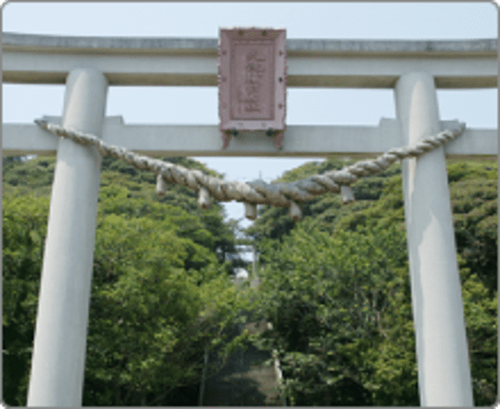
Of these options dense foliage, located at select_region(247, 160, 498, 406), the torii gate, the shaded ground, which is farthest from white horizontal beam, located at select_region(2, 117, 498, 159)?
the shaded ground

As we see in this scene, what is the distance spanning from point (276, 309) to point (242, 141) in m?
6.61

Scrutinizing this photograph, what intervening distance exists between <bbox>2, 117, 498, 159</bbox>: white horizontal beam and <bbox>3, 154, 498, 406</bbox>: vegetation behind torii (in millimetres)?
3441

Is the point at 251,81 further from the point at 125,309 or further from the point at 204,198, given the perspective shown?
the point at 125,309

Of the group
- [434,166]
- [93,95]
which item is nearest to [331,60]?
[434,166]

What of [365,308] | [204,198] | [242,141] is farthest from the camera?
[365,308]

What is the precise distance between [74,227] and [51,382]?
1.45m

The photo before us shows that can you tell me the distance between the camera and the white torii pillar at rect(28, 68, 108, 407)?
4.30 m

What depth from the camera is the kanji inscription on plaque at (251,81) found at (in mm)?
4848

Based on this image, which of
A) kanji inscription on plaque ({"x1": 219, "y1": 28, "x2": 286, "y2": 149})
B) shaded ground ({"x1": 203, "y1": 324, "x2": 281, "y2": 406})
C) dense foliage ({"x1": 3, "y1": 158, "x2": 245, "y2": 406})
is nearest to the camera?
kanji inscription on plaque ({"x1": 219, "y1": 28, "x2": 286, "y2": 149})

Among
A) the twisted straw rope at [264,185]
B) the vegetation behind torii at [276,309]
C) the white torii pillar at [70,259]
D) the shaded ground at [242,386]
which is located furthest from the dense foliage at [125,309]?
the twisted straw rope at [264,185]

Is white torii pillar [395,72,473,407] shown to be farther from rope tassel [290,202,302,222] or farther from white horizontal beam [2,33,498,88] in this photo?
rope tassel [290,202,302,222]

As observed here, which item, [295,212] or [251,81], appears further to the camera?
[251,81]

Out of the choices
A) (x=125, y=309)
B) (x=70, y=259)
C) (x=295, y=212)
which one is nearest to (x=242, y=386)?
(x=125, y=309)

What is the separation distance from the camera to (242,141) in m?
4.95
